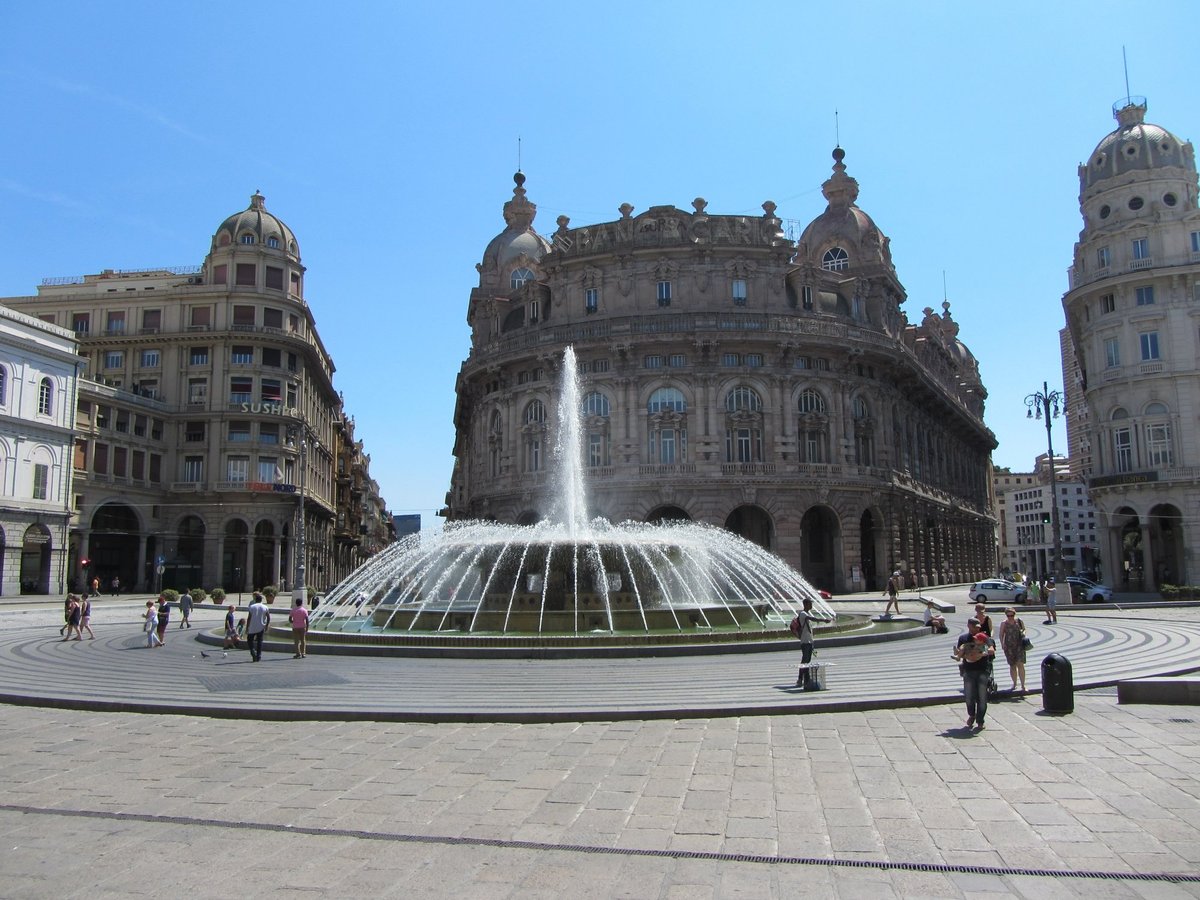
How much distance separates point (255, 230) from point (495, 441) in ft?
79.2

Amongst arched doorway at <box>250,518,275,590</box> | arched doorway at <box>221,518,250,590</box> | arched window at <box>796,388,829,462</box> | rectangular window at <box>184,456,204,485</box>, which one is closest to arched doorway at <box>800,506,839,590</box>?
arched window at <box>796,388,829,462</box>

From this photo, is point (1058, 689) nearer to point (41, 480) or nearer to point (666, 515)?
point (666, 515)

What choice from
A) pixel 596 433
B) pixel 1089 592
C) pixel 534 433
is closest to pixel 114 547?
pixel 534 433

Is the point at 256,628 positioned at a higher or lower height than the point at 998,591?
higher

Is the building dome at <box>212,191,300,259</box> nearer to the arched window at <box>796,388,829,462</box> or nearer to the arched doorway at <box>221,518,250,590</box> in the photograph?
the arched doorway at <box>221,518,250,590</box>

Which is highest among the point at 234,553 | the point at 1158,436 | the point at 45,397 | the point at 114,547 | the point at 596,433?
the point at 45,397

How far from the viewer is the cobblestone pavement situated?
6344mm

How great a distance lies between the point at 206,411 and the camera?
59.8 m

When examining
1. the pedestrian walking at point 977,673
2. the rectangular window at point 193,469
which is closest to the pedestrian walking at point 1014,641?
the pedestrian walking at point 977,673

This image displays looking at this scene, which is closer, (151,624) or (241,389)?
(151,624)

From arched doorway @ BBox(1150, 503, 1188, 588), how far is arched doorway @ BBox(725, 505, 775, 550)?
790 inches

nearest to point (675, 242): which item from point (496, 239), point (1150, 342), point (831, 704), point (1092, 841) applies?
point (496, 239)

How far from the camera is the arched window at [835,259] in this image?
195ft

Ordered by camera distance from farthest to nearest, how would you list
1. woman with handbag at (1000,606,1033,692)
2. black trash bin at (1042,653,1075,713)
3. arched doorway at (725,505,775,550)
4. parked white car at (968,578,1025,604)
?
arched doorway at (725,505,775,550), parked white car at (968,578,1025,604), woman with handbag at (1000,606,1033,692), black trash bin at (1042,653,1075,713)
